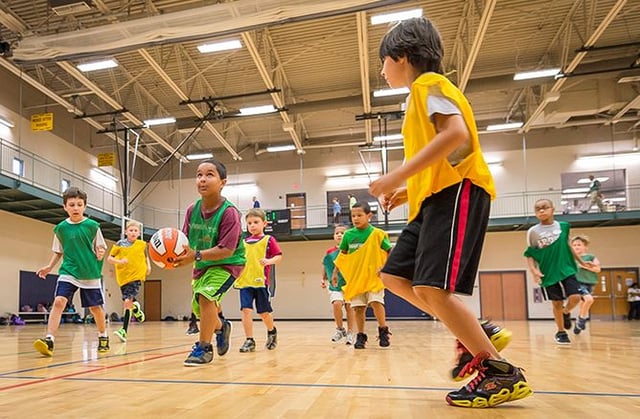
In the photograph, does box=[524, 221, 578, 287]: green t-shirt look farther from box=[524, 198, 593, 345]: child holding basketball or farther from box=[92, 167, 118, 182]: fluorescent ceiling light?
box=[92, 167, 118, 182]: fluorescent ceiling light

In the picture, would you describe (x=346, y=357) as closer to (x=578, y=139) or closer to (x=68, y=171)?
(x=68, y=171)

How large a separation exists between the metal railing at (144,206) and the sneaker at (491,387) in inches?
618

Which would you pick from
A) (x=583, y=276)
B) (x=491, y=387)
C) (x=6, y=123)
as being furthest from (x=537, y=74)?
(x=6, y=123)

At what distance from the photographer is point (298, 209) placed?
23.5 m

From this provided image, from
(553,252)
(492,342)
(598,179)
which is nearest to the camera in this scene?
(492,342)

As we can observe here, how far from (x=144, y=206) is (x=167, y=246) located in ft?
75.1

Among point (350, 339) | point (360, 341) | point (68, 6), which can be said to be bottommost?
point (350, 339)

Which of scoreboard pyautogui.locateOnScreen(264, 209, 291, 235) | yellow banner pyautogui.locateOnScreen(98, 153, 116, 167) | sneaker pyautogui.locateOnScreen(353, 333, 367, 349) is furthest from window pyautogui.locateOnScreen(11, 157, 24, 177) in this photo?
sneaker pyautogui.locateOnScreen(353, 333, 367, 349)

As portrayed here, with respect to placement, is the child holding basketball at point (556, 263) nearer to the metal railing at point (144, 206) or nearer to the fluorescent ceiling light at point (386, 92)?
the fluorescent ceiling light at point (386, 92)

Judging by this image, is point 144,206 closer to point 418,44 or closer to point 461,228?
point 418,44

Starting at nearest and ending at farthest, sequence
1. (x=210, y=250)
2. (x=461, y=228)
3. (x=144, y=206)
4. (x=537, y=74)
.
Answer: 1. (x=461, y=228)
2. (x=210, y=250)
3. (x=537, y=74)
4. (x=144, y=206)

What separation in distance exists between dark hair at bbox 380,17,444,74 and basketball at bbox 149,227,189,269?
78.6 inches

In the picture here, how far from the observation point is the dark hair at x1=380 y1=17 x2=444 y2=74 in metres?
2.29

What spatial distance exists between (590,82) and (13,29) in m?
18.6
